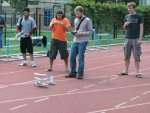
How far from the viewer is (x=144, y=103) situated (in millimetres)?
10469

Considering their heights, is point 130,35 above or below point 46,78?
above

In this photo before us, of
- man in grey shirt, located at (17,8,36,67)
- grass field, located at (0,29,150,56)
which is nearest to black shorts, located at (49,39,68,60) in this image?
man in grey shirt, located at (17,8,36,67)

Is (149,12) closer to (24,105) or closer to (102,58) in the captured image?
(102,58)

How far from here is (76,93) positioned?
11492mm

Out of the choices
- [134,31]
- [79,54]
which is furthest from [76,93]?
[134,31]

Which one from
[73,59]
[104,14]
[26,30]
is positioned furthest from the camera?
[104,14]

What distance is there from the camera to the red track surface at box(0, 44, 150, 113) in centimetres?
977

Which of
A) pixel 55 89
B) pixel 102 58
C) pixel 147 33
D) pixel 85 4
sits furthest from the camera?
pixel 147 33

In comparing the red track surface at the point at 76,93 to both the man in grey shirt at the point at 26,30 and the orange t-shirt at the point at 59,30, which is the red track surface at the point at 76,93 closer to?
the man in grey shirt at the point at 26,30

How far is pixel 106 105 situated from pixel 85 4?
21.2 metres

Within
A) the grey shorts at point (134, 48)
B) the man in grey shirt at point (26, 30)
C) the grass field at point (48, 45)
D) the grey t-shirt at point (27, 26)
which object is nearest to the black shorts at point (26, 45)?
the man in grey shirt at point (26, 30)

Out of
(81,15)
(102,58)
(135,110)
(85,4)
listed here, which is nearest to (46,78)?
(81,15)

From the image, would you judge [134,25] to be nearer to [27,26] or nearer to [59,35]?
[59,35]

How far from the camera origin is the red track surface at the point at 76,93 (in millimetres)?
9773
